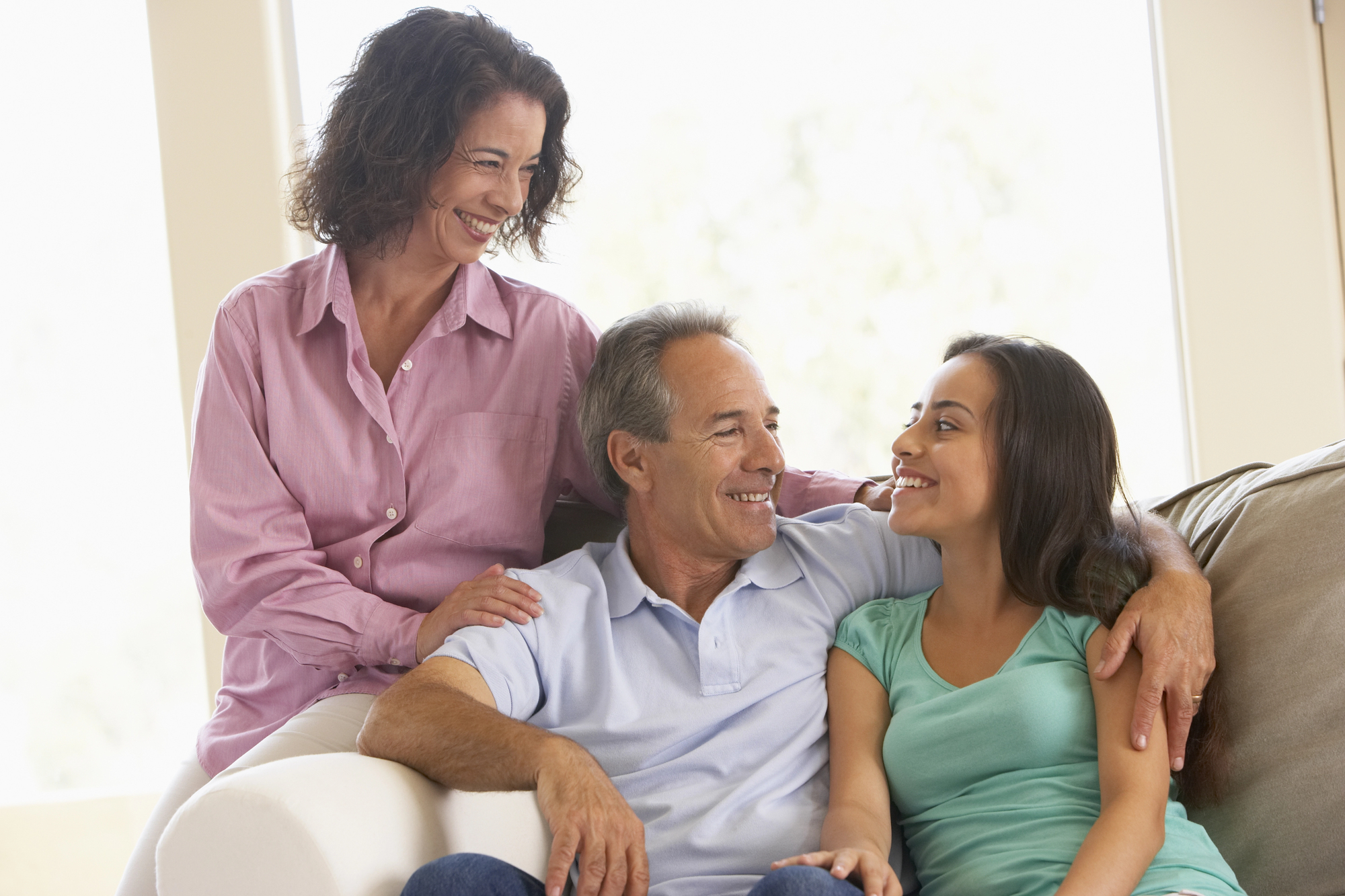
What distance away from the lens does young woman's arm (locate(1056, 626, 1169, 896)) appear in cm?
121

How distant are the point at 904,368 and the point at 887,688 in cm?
166

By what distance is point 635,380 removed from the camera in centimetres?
172

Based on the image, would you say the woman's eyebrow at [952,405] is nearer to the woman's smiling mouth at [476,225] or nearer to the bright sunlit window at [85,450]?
the woman's smiling mouth at [476,225]

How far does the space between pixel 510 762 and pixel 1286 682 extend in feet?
3.32

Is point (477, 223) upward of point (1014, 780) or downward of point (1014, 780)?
upward

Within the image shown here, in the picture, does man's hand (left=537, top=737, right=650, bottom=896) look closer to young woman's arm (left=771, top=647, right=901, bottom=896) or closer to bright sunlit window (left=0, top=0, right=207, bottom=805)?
young woman's arm (left=771, top=647, right=901, bottom=896)

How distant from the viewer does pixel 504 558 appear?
191 centimetres

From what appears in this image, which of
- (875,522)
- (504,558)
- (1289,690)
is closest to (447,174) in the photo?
(504,558)

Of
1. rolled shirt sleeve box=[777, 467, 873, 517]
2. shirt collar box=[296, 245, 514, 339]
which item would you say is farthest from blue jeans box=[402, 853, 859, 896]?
shirt collar box=[296, 245, 514, 339]

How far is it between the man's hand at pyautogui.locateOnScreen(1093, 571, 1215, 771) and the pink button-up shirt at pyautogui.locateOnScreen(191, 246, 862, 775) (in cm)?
64

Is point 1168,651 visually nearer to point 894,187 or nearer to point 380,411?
point 380,411

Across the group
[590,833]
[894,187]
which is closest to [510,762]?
[590,833]

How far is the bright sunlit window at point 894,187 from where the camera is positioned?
304 centimetres

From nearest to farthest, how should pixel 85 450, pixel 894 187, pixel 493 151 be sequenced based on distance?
1. pixel 493 151
2. pixel 894 187
3. pixel 85 450
